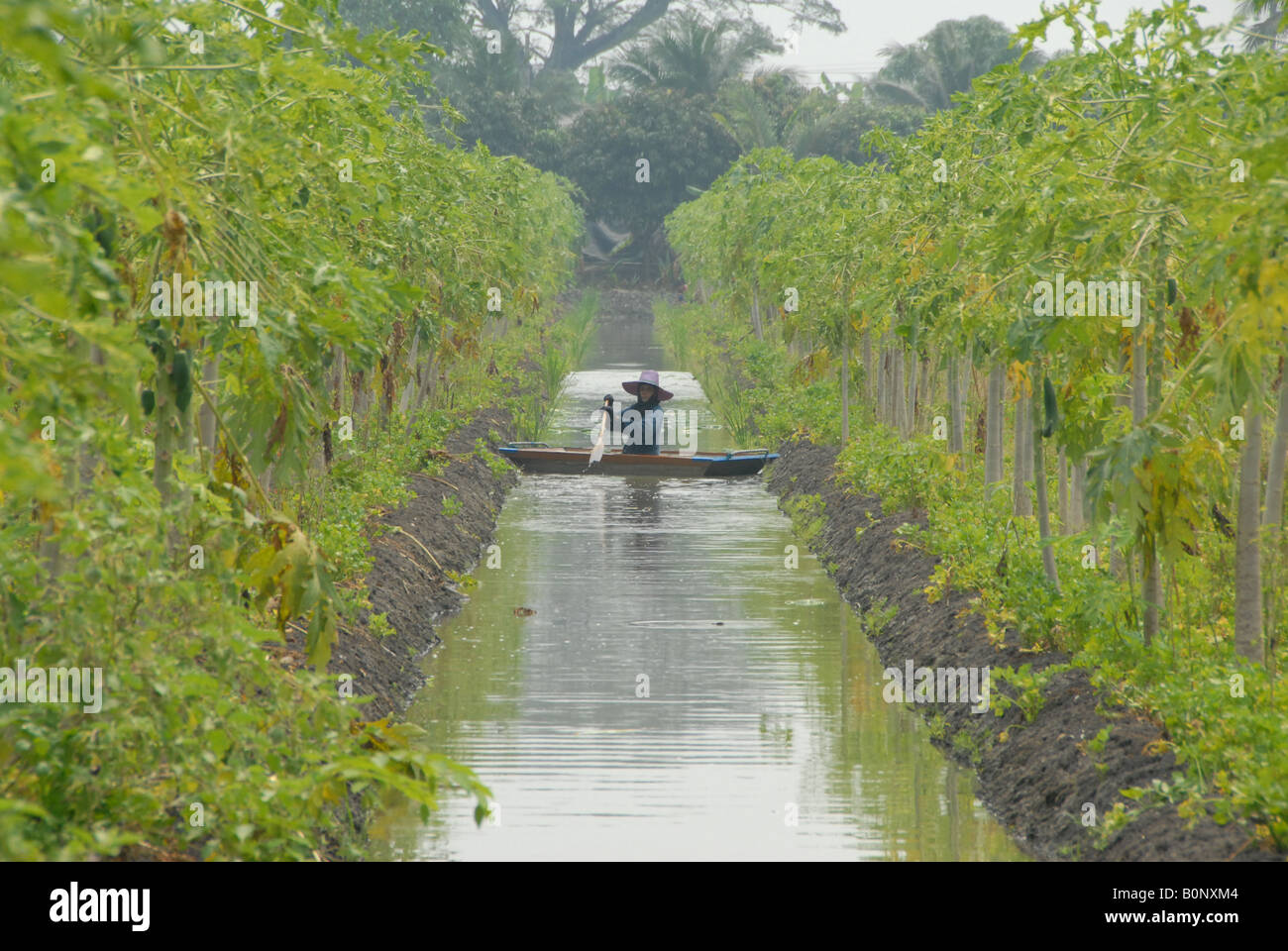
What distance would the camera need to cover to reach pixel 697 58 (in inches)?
2413

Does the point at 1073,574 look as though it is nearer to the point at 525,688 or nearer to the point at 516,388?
the point at 525,688

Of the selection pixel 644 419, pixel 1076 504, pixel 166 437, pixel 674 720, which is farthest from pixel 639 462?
pixel 166 437

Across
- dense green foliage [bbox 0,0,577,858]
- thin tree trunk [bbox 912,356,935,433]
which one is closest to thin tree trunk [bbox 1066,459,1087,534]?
thin tree trunk [bbox 912,356,935,433]

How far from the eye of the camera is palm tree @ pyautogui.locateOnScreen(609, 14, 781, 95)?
6128 cm

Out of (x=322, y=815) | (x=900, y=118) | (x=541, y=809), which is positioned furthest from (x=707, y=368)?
(x=322, y=815)

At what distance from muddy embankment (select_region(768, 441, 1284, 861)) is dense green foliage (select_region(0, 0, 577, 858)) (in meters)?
2.98

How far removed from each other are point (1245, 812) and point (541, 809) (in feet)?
11.3

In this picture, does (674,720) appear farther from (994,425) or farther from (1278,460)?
(994,425)

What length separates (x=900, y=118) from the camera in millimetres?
51875

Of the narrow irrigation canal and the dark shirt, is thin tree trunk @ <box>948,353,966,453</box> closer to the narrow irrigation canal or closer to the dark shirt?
the narrow irrigation canal

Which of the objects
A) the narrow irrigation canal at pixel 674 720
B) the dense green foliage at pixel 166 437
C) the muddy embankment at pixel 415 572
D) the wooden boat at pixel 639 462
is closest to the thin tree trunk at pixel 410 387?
the muddy embankment at pixel 415 572

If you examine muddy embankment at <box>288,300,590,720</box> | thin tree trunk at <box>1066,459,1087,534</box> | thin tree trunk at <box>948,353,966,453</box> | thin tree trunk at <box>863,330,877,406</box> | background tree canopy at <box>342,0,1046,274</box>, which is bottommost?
muddy embankment at <box>288,300,590,720</box>

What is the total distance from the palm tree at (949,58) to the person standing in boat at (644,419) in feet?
119

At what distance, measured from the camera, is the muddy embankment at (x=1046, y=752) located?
244 inches
